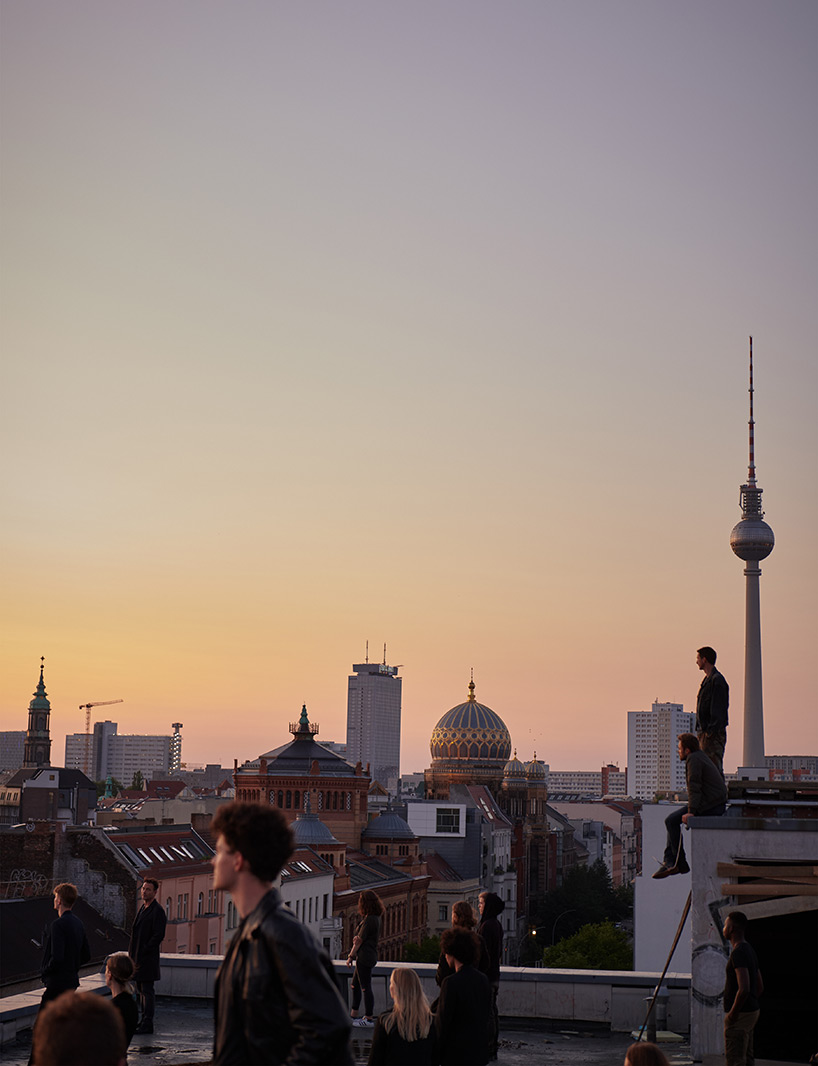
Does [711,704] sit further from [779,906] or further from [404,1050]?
[404,1050]

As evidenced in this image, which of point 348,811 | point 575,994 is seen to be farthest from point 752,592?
point 575,994

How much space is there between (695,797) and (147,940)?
585cm

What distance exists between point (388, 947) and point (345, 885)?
711 centimetres

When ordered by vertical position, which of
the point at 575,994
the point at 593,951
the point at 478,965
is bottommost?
the point at 593,951

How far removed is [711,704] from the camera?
14.7 meters

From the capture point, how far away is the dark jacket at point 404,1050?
8938 mm

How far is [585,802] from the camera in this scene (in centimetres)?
19200

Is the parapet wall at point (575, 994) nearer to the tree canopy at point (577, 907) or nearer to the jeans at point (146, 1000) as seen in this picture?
the jeans at point (146, 1000)

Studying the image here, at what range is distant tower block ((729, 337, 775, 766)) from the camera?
138 m

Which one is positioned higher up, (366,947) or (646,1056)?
(646,1056)

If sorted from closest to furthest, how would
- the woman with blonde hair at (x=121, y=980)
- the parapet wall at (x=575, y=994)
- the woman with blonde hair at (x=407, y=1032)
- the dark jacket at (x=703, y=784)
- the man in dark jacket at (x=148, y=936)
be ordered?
the woman with blonde hair at (x=407, y=1032), the woman with blonde hair at (x=121, y=980), the man in dark jacket at (x=148, y=936), the dark jacket at (x=703, y=784), the parapet wall at (x=575, y=994)

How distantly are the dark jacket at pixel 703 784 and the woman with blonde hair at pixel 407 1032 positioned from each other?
18.7ft

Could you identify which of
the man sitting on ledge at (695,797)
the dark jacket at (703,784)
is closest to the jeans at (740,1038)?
the man sitting on ledge at (695,797)

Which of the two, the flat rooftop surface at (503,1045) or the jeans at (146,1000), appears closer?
the flat rooftop surface at (503,1045)
